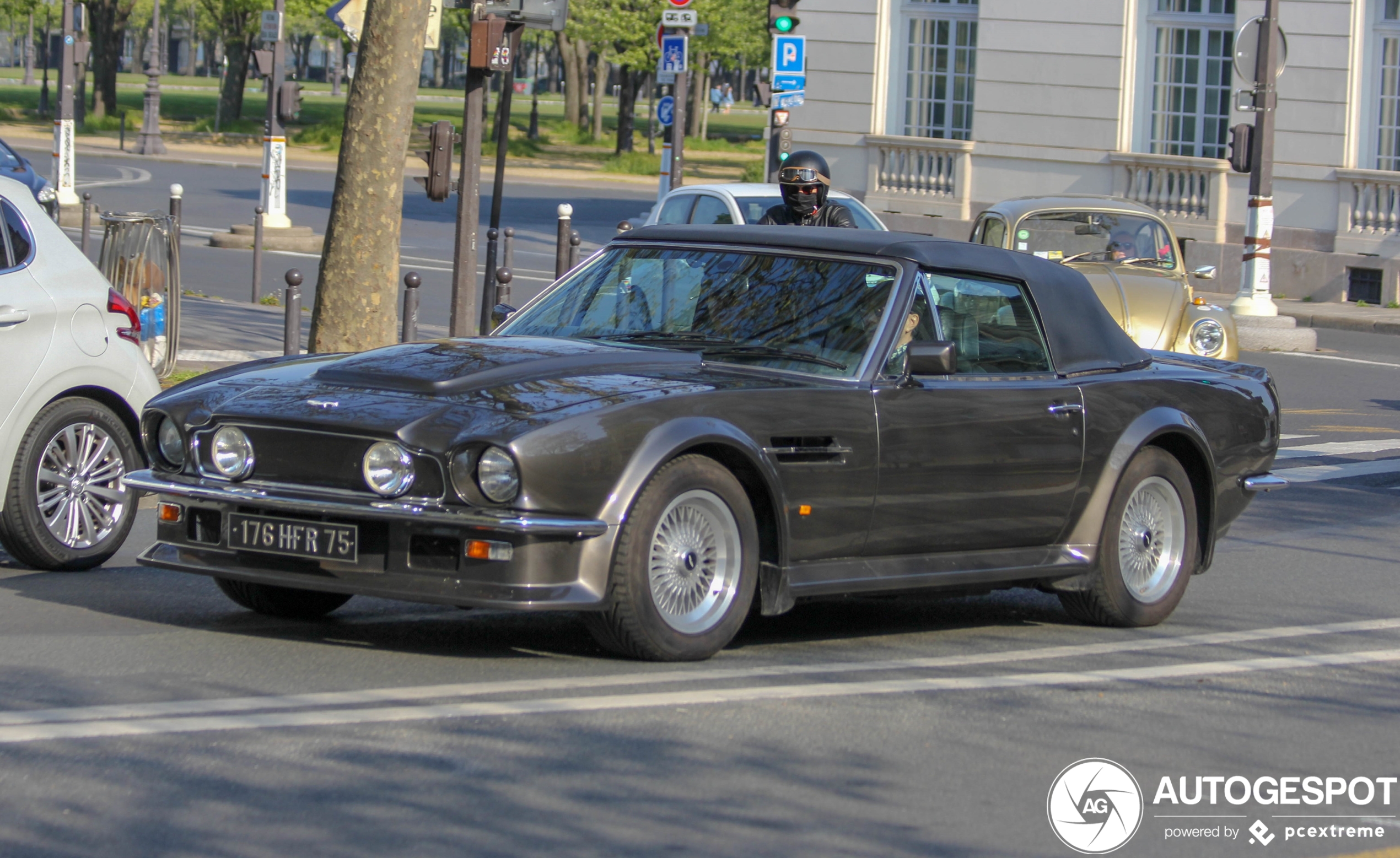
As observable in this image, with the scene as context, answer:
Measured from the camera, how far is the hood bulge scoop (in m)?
6.04

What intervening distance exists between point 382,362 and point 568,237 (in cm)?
1425

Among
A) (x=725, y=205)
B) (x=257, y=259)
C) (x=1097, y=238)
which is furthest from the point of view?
(x=257, y=259)

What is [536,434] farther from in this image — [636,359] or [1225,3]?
[1225,3]

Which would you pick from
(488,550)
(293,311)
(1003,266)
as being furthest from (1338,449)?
(488,550)

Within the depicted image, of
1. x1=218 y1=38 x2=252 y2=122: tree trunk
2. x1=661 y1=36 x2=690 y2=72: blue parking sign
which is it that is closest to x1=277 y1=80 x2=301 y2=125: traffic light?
x1=661 y1=36 x2=690 y2=72: blue parking sign

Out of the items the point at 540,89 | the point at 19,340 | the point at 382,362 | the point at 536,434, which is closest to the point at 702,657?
the point at 536,434

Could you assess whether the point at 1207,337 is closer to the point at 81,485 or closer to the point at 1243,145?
the point at 1243,145

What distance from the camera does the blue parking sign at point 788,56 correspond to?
21.8 metres

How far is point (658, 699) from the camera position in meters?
5.64

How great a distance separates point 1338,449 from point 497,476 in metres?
9.37

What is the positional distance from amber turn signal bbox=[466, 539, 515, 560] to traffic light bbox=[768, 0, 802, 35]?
16820 mm

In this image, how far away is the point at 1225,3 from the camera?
1158 inches

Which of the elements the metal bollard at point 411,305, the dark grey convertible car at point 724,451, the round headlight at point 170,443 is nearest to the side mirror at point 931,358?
the dark grey convertible car at point 724,451

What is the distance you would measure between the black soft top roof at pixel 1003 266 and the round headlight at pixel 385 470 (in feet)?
6.20
